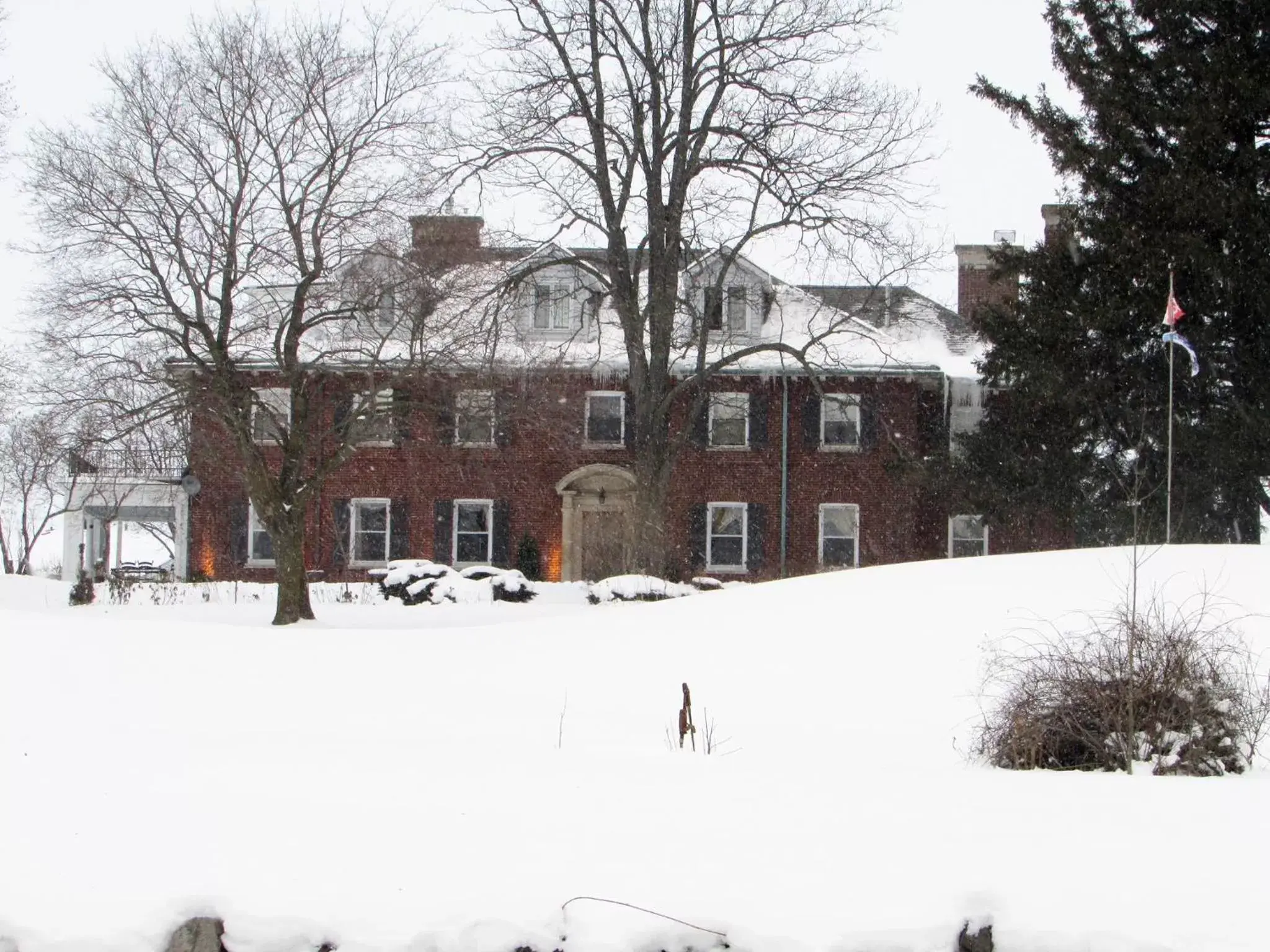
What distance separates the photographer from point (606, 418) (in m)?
31.3

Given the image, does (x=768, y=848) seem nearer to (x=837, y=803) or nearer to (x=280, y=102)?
(x=837, y=803)

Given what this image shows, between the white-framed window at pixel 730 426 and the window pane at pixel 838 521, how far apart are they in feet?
7.63

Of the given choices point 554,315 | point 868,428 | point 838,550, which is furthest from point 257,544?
point 868,428

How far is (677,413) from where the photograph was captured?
103 feet

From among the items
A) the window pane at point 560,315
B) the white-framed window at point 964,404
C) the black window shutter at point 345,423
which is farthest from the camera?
the window pane at point 560,315

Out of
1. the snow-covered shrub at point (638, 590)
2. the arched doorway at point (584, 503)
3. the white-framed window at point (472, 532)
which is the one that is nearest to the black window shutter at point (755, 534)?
the arched doorway at point (584, 503)

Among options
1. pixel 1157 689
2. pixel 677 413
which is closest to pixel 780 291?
pixel 677 413

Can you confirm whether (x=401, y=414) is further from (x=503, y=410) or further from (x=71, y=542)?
(x=71, y=542)

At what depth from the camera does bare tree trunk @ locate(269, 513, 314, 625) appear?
20.3m

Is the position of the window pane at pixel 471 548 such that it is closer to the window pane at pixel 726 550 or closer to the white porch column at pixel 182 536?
the window pane at pixel 726 550

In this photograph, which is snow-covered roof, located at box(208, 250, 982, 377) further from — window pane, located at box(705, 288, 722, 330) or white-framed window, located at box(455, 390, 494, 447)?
white-framed window, located at box(455, 390, 494, 447)

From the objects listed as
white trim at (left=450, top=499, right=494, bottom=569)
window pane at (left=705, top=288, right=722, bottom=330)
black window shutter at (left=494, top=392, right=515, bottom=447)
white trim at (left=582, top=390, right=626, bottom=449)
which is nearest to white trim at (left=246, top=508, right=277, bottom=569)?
white trim at (left=450, top=499, right=494, bottom=569)

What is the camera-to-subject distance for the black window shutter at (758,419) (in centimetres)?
3084

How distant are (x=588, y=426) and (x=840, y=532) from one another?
601cm
